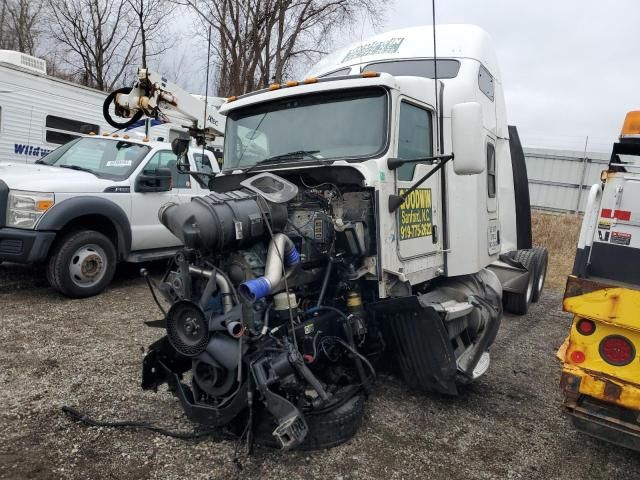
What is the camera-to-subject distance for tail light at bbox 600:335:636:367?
9.25 ft

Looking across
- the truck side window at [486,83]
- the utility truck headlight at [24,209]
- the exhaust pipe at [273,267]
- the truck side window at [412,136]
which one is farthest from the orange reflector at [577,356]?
the utility truck headlight at [24,209]

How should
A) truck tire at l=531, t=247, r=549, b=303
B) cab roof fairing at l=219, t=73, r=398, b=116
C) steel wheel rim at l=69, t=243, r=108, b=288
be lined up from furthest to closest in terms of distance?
truck tire at l=531, t=247, r=549, b=303, steel wheel rim at l=69, t=243, r=108, b=288, cab roof fairing at l=219, t=73, r=398, b=116

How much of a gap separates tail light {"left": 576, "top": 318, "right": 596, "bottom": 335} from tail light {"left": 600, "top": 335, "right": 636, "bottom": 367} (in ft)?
0.29

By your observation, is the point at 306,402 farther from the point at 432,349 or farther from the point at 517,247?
the point at 517,247

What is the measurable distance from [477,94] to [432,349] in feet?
8.47

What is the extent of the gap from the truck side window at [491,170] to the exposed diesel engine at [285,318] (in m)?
1.73

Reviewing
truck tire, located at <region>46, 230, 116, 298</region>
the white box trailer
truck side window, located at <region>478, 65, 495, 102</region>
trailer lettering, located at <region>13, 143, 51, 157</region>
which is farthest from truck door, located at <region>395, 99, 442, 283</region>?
trailer lettering, located at <region>13, 143, 51, 157</region>

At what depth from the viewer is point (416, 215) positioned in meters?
3.91

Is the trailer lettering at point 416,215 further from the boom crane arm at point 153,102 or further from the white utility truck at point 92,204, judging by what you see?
the boom crane arm at point 153,102

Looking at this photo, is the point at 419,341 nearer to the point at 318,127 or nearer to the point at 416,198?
the point at 416,198

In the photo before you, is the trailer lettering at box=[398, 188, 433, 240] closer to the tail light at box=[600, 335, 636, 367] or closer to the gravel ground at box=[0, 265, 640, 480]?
the gravel ground at box=[0, 265, 640, 480]

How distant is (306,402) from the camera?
10.1ft

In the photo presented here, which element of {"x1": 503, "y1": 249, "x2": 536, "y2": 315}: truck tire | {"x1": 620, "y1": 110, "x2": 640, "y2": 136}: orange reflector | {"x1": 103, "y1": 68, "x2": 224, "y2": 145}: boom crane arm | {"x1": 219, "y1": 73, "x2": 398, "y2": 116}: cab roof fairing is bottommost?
{"x1": 503, "y1": 249, "x2": 536, "y2": 315}: truck tire

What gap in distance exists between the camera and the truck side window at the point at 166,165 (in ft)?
22.8
